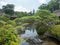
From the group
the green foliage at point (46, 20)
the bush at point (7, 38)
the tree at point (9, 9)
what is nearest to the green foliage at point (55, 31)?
the green foliage at point (46, 20)

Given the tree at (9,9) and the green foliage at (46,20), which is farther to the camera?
the tree at (9,9)

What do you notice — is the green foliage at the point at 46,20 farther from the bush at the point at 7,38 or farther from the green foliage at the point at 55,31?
A: the bush at the point at 7,38

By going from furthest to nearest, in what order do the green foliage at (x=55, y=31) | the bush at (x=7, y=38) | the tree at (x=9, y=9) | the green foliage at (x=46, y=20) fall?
1. the tree at (x=9, y=9)
2. the green foliage at (x=46, y=20)
3. the green foliage at (x=55, y=31)
4. the bush at (x=7, y=38)

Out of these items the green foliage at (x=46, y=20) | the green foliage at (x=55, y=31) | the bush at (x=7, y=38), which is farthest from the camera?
the green foliage at (x=46, y=20)

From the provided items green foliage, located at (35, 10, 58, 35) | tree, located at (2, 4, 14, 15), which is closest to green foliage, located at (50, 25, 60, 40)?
green foliage, located at (35, 10, 58, 35)

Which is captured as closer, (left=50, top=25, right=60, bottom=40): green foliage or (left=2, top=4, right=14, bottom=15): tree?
(left=50, top=25, right=60, bottom=40): green foliage

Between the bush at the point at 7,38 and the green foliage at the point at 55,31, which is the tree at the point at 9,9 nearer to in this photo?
the green foliage at the point at 55,31

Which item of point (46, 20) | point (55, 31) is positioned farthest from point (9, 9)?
point (55, 31)

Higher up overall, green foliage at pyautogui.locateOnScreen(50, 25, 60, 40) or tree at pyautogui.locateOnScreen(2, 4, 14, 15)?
tree at pyautogui.locateOnScreen(2, 4, 14, 15)

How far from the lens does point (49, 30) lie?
1576 centimetres

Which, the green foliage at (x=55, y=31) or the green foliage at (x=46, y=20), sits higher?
the green foliage at (x=46, y=20)

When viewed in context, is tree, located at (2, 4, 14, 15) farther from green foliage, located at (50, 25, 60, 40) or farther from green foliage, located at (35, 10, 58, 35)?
green foliage, located at (50, 25, 60, 40)

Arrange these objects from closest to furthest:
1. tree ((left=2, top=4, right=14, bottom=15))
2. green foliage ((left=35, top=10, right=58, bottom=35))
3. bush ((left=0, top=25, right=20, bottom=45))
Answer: bush ((left=0, top=25, right=20, bottom=45)) < green foliage ((left=35, top=10, right=58, bottom=35)) < tree ((left=2, top=4, right=14, bottom=15))

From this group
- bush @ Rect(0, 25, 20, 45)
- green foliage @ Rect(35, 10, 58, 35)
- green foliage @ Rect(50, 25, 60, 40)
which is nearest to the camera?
bush @ Rect(0, 25, 20, 45)
